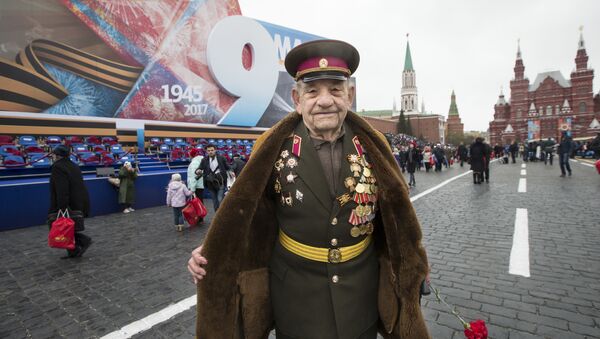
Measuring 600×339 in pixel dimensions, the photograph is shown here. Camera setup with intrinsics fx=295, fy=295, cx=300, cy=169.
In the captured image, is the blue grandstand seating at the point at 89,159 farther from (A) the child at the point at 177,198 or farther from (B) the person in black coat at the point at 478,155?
(B) the person in black coat at the point at 478,155

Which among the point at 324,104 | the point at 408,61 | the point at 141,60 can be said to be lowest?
the point at 324,104

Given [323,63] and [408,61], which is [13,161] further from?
[408,61]

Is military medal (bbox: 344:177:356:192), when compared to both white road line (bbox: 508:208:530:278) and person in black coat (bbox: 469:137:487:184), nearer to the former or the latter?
white road line (bbox: 508:208:530:278)

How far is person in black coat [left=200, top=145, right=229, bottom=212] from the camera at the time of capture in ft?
25.6

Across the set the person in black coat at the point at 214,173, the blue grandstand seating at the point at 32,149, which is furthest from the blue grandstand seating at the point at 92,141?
the person in black coat at the point at 214,173

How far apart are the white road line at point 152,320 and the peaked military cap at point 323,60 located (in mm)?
2992

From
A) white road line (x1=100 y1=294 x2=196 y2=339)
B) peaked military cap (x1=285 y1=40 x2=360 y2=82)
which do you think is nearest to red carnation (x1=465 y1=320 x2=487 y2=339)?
peaked military cap (x1=285 y1=40 x2=360 y2=82)

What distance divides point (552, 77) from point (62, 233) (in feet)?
317

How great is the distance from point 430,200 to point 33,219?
1179cm

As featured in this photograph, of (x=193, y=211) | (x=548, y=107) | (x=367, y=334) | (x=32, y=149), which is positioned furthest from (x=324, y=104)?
(x=548, y=107)

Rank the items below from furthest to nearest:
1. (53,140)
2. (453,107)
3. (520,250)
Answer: (453,107), (53,140), (520,250)

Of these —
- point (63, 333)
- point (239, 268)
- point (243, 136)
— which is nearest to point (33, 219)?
point (63, 333)

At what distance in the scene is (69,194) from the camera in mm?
5277

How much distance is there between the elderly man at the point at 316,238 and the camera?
63.4 inches
